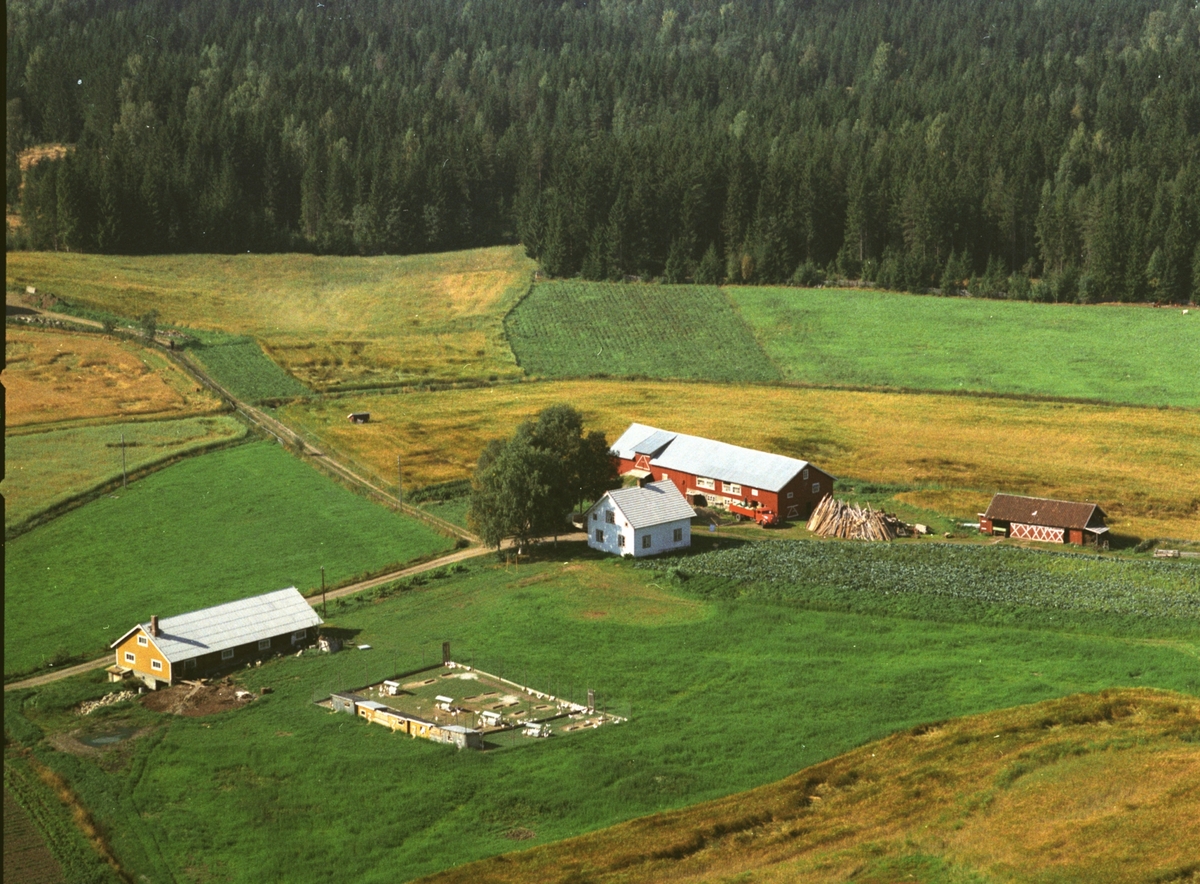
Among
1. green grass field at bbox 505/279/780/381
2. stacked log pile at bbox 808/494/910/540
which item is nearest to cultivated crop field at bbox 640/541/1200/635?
stacked log pile at bbox 808/494/910/540

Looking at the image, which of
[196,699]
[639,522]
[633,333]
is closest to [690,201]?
[633,333]

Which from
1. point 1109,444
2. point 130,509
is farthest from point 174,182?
point 1109,444

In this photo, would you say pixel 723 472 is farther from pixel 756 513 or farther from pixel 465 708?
pixel 465 708

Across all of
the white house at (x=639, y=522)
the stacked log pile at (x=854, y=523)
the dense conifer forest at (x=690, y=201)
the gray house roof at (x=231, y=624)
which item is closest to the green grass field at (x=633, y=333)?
the dense conifer forest at (x=690, y=201)

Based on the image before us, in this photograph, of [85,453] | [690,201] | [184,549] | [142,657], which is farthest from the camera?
[690,201]

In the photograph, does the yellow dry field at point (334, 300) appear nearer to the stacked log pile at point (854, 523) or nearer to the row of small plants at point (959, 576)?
the stacked log pile at point (854, 523)

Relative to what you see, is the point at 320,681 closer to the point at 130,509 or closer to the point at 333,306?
the point at 130,509

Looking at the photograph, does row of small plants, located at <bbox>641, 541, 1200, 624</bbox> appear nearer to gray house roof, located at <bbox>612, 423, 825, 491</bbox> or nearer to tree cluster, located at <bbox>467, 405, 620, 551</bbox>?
tree cluster, located at <bbox>467, 405, 620, 551</bbox>
